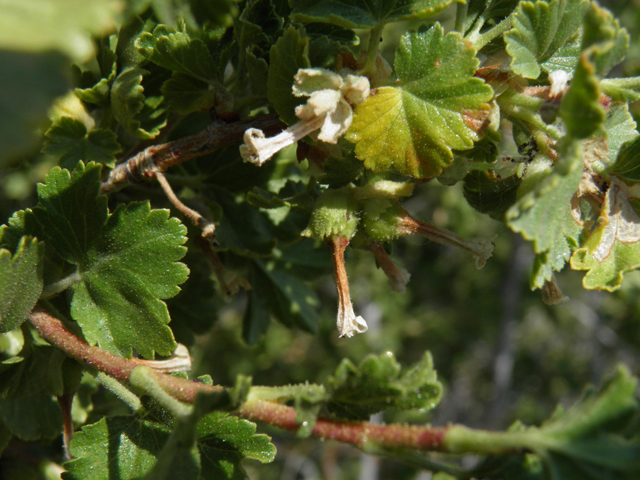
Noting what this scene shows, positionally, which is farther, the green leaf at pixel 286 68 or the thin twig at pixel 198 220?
the thin twig at pixel 198 220

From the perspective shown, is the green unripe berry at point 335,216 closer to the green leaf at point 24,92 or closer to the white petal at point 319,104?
the white petal at point 319,104

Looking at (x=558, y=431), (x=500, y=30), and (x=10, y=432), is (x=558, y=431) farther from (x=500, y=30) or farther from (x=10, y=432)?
(x=10, y=432)

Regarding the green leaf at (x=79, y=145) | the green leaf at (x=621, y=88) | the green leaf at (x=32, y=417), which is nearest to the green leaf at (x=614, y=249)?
the green leaf at (x=621, y=88)

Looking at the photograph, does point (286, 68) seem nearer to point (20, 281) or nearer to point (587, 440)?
point (20, 281)

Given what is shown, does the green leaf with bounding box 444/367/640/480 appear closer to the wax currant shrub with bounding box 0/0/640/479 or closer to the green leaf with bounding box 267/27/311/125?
the wax currant shrub with bounding box 0/0/640/479

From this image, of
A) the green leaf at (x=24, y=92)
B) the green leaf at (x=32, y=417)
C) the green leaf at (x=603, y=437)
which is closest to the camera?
the green leaf at (x=24, y=92)

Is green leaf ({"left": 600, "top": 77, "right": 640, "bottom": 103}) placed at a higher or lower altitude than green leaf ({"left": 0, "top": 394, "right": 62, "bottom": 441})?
higher

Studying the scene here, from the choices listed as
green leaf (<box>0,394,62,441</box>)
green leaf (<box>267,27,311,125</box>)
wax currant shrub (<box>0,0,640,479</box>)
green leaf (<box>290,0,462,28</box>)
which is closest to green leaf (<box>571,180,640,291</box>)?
wax currant shrub (<box>0,0,640,479</box>)
